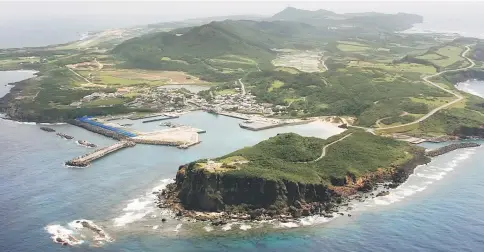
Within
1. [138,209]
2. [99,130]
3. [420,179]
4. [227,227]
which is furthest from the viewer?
[99,130]

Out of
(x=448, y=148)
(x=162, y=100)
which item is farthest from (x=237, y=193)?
(x=162, y=100)

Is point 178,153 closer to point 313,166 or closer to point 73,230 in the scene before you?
point 313,166

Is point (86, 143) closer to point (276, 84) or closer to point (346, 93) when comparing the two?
point (346, 93)

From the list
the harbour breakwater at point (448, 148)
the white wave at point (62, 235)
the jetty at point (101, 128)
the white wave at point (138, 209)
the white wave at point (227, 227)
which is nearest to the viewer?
the white wave at point (62, 235)

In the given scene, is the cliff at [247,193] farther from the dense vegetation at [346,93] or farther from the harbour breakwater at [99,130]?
the dense vegetation at [346,93]

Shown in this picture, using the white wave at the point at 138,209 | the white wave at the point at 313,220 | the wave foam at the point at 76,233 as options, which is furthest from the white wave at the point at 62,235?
the white wave at the point at 313,220

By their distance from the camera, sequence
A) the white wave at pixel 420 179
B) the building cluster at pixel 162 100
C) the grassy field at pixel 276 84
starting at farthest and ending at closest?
the grassy field at pixel 276 84 < the building cluster at pixel 162 100 < the white wave at pixel 420 179

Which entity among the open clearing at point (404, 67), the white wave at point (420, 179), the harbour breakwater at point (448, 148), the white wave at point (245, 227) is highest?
the open clearing at point (404, 67)
